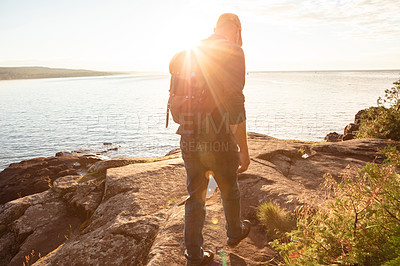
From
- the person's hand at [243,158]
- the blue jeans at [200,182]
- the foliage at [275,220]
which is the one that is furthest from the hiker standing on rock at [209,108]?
the foliage at [275,220]

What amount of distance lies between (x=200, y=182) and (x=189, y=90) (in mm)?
1083

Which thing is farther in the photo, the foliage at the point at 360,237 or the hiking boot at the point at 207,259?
the hiking boot at the point at 207,259

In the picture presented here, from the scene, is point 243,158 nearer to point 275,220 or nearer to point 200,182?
point 200,182

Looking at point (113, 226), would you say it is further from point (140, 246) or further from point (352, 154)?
point (352, 154)

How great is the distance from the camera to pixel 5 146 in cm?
2359

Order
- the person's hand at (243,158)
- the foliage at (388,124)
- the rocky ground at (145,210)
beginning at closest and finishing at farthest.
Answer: the person's hand at (243,158)
the rocky ground at (145,210)
the foliage at (388,124)

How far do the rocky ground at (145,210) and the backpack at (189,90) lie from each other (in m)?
2.06

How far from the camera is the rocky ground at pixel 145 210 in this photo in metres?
3.86

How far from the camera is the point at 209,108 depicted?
2.74m

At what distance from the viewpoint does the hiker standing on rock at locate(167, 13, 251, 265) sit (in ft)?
8.74

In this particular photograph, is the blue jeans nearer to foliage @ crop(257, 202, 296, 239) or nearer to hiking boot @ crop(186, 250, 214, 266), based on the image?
hiking boot @ crop(186, 250, 214, 266)

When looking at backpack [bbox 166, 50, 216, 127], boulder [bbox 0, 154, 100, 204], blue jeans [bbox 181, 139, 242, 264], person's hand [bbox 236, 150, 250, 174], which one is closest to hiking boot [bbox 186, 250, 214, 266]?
blue jeans [bbox 181, 139, 242, 264]

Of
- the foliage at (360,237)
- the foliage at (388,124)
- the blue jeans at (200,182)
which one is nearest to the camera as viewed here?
the foliage at (360,237)

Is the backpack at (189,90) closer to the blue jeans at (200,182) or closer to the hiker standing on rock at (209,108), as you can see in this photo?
the hiker standing on rock at (209,108)
